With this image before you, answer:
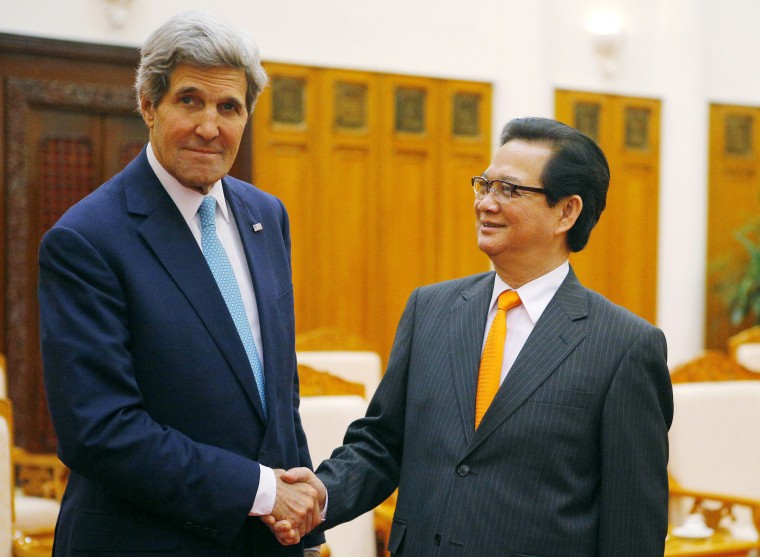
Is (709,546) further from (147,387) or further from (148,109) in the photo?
(148,109)

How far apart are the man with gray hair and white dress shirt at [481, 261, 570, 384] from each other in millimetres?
478

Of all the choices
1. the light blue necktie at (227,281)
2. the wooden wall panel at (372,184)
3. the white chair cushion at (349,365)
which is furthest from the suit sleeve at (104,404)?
the wooden wall panel at (372,184)

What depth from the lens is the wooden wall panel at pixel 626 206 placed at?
7.93m

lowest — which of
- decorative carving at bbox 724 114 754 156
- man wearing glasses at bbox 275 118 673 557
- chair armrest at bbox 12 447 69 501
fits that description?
chair armrest at bbox 12 447 69 501

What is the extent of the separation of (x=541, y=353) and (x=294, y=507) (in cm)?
59

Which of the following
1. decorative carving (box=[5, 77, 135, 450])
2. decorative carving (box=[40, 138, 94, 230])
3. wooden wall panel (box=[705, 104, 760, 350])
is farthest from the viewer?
wooden wall panel (box=[705, 104, 760, 350])

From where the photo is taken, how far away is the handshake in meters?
1.95

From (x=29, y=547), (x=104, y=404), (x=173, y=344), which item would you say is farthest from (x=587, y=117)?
(x=104, y=404)

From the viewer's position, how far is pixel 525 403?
194 cm

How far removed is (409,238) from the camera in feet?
24.0

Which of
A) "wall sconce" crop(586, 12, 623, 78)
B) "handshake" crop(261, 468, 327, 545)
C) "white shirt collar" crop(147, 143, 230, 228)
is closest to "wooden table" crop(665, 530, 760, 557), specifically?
"handshake" crop(261, 468, 327, 545)

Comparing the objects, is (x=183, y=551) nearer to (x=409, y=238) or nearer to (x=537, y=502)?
(x=537, y=502)

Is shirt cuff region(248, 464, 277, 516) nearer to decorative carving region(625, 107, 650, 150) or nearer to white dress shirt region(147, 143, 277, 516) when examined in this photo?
white dress shirt region(147, 143, 277, 516)

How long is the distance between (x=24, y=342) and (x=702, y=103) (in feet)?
18.9
